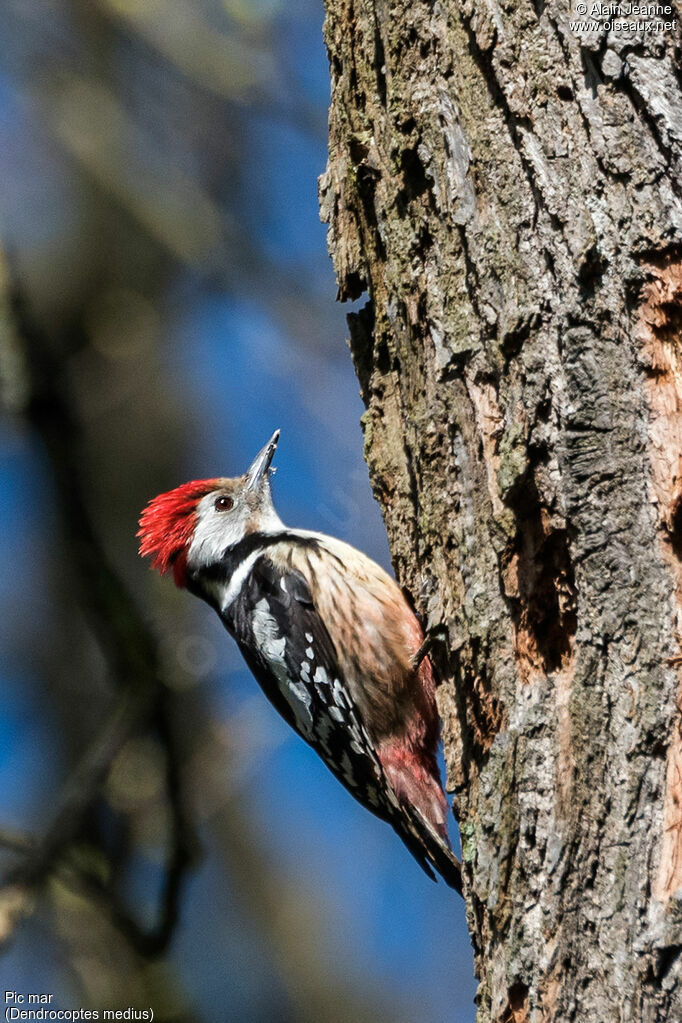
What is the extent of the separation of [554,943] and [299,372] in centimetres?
441

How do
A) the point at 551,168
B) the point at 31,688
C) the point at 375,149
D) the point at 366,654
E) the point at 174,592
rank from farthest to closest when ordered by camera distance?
1. the point at 31,688
2. the point at 174,592
3. the point at 366,654
4. the point at 375,149
5. the point at 551,168

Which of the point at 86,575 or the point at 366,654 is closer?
the point at 366,654

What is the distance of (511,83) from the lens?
7.92ft

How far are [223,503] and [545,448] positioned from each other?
266 centimetres

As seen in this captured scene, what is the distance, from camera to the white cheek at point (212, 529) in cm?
467

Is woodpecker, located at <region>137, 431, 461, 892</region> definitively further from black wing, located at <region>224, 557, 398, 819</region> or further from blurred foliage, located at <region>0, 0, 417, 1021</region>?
blurred foliage, located at <region>0, 0, 417, 1021</region>

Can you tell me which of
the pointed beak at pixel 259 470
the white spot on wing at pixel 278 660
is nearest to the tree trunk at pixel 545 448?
the white spot on wing at pixel 278 660

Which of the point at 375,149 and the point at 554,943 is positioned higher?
the point at 375,149

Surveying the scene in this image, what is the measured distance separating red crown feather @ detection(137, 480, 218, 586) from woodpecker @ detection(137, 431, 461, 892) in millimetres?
294

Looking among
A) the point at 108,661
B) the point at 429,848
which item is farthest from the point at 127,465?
the point at 429,848

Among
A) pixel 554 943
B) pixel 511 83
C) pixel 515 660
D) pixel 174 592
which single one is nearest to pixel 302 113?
pixel 174 592

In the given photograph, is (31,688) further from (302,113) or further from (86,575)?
(302,113)

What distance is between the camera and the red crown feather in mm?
4633

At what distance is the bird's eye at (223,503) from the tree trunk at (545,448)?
6.68ft
